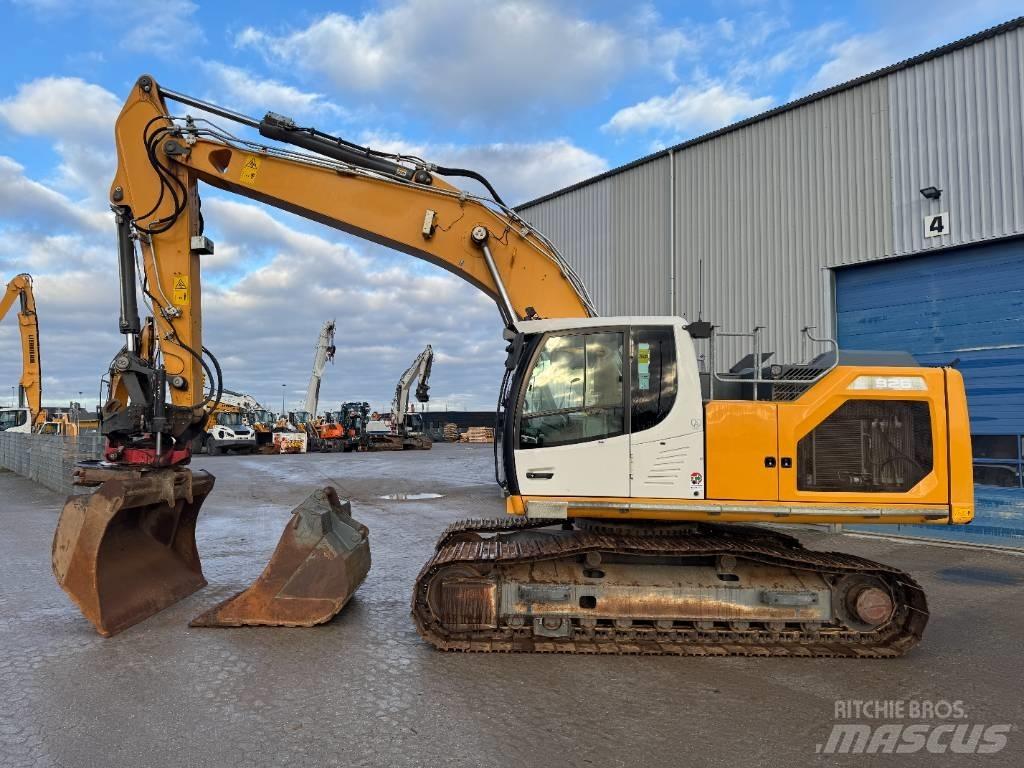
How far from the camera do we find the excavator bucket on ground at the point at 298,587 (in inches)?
239

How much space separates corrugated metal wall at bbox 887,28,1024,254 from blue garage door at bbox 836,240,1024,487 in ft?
1.31

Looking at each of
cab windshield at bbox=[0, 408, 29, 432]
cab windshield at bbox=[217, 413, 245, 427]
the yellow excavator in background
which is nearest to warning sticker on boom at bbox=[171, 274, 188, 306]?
the yellow excavator in background

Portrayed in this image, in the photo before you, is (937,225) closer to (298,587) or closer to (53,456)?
(298,587)

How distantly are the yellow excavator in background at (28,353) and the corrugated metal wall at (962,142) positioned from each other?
30.4m

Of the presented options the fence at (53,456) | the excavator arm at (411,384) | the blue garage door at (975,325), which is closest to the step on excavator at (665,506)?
the blue garage door at (975,325)

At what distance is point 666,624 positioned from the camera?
5.63 metres

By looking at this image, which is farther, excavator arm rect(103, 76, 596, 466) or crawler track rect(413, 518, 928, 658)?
excavator arm rect(103, 76, 596, 466)

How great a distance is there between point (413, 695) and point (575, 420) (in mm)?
2329

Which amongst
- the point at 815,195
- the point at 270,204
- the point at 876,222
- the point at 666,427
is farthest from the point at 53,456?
the point at 876,222

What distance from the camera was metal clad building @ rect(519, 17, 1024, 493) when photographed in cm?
1025

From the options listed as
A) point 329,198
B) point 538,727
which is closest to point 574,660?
point 538,727

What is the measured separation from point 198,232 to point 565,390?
4.37 metres

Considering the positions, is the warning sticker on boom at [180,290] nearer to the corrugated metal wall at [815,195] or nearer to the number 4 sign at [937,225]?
the corrugated metal wall at [815,195]

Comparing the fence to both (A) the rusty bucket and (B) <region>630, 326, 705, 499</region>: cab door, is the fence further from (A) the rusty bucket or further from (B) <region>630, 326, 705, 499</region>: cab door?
(B) <region>630, 326, 705, 499</region>: cab door
